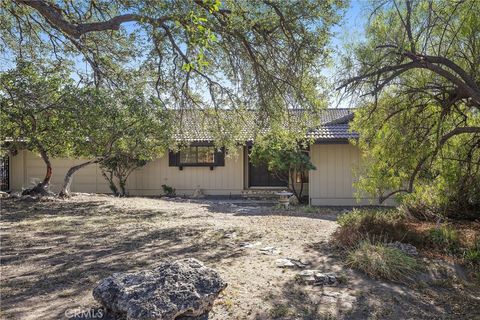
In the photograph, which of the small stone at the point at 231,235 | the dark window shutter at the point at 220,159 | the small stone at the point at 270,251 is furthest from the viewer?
the dark window shutter at the point at 220,159

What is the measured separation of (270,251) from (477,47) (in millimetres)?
5156

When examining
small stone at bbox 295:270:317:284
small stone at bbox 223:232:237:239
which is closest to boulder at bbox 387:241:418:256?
small stone at bbox 295:270:317:284

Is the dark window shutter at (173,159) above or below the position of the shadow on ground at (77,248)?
above

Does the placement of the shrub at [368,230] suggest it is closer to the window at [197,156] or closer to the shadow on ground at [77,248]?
the shadow on ground at [77,248]

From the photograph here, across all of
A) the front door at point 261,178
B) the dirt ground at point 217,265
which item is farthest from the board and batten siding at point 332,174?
the dirt ground at point 217,265

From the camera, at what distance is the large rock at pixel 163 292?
11.5 feet

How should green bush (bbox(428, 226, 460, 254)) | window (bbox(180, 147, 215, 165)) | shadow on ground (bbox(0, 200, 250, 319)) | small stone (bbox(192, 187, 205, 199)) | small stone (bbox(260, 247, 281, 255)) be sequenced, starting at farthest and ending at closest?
window (bbox(180, 147, 215, 165)), small stone (bbox(192, 187, 205, 199)), green bush (bbox(428, 226, 460, 254)), small stone (bbox(260, 247, 281, 255)), shadow on ground (bbox(0, 200, 250, 319))

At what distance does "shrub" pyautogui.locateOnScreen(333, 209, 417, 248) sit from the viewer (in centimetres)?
683

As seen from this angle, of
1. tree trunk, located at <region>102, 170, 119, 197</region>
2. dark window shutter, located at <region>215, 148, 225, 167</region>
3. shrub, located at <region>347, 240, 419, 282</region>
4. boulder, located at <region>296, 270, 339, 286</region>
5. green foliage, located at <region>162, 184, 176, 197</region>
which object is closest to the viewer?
boulder, located at <region>296, 270, 339, 286</region>

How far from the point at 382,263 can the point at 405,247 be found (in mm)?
1458

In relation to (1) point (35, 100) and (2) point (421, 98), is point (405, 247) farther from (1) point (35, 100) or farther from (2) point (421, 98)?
(1) point (35, 100)

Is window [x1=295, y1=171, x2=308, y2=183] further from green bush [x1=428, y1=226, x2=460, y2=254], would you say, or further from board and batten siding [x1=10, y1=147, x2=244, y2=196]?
green bush [x1=428, y1=226, x2=460, y2=254]

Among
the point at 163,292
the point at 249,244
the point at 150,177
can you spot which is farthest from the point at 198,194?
the point at 163,292

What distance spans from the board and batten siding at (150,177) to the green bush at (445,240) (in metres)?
9.84
